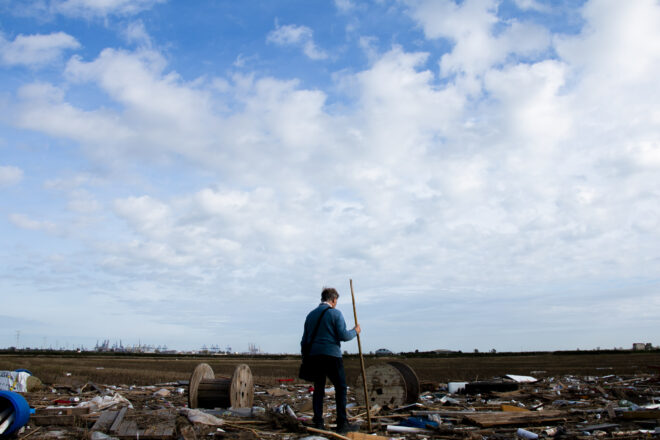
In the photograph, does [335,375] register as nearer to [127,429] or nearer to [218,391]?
[127,429]

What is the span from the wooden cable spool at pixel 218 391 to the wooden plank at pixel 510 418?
15.6ft

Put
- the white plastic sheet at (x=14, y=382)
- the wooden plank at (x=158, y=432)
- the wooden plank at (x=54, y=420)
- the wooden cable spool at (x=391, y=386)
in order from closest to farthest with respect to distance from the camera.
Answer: the wooden plank at (x=158, y=432)
the wooden plank at (x=54, y=420)
the wooden cable spool at (x=391, y=386)
the white plastic sheet at (x=14, y=382)

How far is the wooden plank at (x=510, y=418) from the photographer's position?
8.88 metres

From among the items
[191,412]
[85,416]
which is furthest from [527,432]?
[85,416]

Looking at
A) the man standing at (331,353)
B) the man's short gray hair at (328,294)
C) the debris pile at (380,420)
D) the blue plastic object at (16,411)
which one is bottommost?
the debris pile at (380,420)

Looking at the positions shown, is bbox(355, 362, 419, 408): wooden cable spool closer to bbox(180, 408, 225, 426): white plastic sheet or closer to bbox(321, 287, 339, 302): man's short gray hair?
bbox(180, 408, 225, 426): white plastic sheet

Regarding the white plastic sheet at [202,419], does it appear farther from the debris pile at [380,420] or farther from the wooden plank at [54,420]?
the wooden plank at [54,420]

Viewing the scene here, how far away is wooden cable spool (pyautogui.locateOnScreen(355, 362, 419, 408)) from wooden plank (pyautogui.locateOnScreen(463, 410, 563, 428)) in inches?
90.5

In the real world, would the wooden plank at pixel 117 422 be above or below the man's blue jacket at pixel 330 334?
below

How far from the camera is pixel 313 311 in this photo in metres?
7.85

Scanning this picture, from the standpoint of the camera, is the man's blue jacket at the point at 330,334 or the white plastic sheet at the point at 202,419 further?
the white plastic sheet at the point at 202,419

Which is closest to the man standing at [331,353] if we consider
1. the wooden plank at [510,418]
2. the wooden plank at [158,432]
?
the wooden plank at [158,432]

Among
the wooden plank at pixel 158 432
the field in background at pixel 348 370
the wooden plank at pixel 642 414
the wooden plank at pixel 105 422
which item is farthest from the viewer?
the field in background at pixel 348 370

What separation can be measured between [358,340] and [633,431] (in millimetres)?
4470
